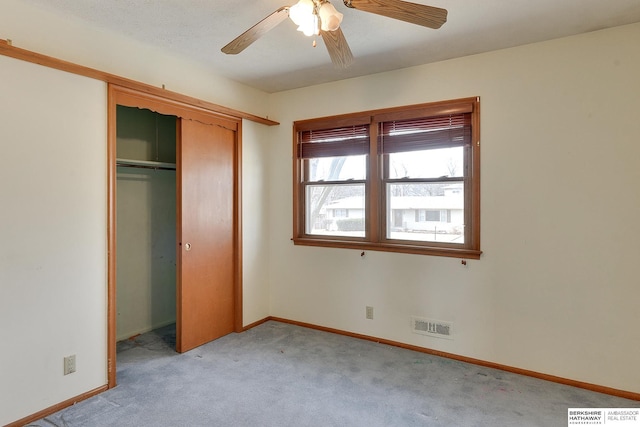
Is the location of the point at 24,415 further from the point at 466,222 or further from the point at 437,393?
the point at 466,222

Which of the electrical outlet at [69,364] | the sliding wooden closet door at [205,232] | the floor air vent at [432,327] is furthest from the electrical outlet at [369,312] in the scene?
the electrical outlet at [69,364]

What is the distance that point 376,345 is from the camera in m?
3.42

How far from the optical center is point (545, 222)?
2.77 meters

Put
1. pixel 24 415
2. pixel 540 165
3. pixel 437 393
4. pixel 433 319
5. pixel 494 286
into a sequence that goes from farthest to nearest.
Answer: pixel 433 319
pixel 494 286
pixel 540 165
pixel 437 393
pixel 24 415

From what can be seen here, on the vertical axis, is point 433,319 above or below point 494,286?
below

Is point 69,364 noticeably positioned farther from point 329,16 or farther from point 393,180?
point 393,180

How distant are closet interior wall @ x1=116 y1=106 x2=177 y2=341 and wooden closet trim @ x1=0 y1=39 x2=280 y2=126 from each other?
2.66 ft

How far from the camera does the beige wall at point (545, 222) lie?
8.30 ft

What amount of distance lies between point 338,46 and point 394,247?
6.28 feet

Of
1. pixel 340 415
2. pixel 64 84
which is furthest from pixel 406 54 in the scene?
pixel 340 415

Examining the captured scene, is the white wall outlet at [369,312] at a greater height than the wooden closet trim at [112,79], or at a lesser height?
lesser

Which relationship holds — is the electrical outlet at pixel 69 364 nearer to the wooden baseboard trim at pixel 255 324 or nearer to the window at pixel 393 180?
the wooden baseboard trim at pixel 255 324

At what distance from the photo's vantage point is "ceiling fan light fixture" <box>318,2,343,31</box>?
1.76m

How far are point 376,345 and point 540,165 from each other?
2.11 m
